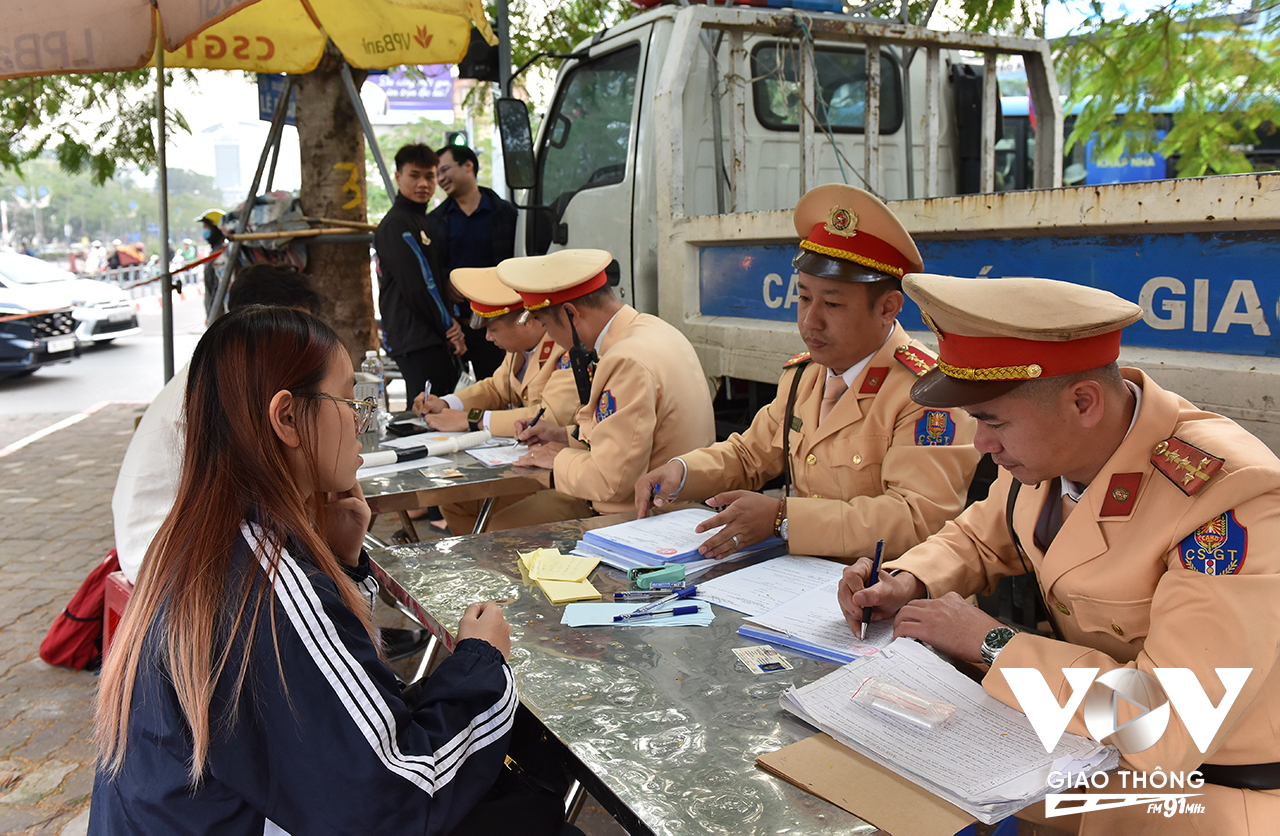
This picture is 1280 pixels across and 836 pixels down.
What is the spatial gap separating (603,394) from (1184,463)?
1.86m

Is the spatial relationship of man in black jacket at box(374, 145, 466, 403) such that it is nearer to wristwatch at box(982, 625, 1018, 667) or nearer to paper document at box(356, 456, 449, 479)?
paper document at box(356, 456, 449, 479)

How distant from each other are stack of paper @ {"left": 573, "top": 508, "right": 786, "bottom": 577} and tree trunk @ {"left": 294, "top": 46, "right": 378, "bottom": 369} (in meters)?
4.17

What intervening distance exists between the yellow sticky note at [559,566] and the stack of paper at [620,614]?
0.16 metres

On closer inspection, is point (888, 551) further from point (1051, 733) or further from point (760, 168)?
point (760, 168)

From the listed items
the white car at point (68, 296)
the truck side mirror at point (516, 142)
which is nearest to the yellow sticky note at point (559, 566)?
the truck side mirror at point (516, 142)

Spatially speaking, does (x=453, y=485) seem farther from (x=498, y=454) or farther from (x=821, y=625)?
(x=821, y=625)

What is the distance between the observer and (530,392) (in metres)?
4.05

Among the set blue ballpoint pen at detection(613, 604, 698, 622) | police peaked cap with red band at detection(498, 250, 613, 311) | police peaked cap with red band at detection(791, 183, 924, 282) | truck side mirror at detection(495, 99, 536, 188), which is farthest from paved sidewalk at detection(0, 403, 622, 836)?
truck side mirror at detection(495, 99, 536, 188)

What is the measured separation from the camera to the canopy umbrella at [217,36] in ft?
10.6

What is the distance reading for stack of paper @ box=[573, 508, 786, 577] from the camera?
2.04m

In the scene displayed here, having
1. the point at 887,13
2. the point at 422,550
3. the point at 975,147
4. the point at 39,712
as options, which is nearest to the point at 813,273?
the point at 422,550

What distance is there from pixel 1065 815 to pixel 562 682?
0.75m

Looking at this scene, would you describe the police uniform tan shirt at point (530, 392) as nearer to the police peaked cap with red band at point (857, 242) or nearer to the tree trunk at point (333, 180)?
the police peaked cap with red band at point (857, 242)

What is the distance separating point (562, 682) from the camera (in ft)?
4.88
